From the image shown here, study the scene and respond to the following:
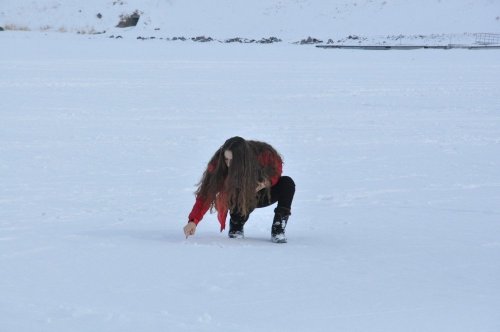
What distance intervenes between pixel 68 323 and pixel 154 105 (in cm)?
955

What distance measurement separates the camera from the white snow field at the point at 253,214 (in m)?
3.35

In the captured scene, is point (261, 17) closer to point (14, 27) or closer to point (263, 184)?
point (14, 27)

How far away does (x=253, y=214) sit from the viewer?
5801 mm

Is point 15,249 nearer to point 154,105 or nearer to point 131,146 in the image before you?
point 131,146

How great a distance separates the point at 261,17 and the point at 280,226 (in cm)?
3832

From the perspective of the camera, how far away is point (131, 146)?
8703mm

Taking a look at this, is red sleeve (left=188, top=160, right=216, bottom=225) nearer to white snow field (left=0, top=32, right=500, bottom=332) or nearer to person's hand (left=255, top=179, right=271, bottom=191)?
white snow field (left=0, top=32, right=500, bottom=332)

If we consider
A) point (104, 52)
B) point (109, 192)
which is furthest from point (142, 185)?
point (104, 52)

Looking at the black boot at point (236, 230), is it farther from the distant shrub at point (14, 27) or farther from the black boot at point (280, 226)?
the distant shrub at point (14, 27)

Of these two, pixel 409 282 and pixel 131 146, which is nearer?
pixel 409 282

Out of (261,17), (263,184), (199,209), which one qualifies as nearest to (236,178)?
(263,184)

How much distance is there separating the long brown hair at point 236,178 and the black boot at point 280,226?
15cm

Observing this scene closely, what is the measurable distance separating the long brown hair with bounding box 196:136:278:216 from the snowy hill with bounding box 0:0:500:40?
108 ft

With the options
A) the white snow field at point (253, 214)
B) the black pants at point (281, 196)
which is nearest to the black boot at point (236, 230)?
the black pants at point (281, 196)
